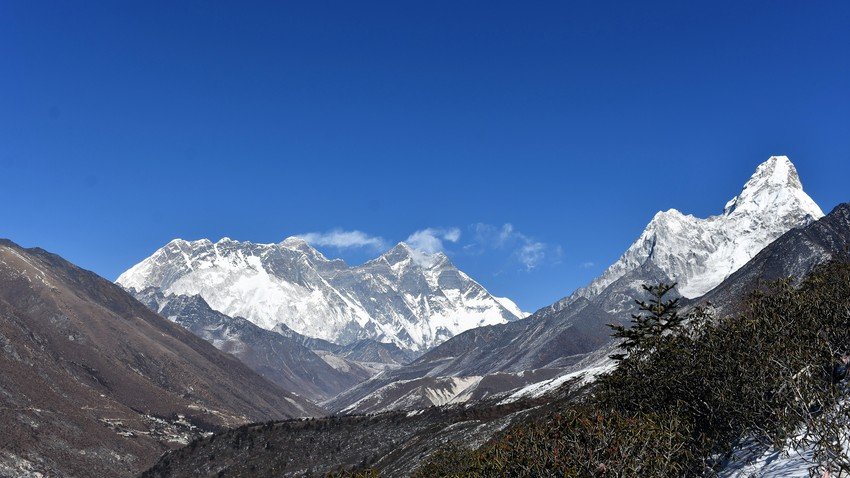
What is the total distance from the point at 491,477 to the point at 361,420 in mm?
160033

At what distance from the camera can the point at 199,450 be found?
18888 centimetres

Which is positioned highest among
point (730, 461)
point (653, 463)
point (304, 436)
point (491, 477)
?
point (304, 436)

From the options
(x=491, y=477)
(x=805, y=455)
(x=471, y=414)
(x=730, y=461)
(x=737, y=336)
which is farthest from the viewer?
(x=471, y=414)

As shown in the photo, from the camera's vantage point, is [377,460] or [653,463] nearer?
[653,463]

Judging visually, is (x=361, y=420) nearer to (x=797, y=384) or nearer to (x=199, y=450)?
(x=199, y=450)

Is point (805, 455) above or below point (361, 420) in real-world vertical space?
below

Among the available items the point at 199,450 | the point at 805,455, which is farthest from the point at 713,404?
the point at 199,450

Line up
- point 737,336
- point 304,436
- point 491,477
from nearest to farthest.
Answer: point 491,477
point 737,336
point 304,436

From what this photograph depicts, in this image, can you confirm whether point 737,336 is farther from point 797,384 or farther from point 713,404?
point 797,384

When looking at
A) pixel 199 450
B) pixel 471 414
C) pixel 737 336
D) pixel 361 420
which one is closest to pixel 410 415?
pixel 361 420

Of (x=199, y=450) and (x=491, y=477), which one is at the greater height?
(x=199, y=450)

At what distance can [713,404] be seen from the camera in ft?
135

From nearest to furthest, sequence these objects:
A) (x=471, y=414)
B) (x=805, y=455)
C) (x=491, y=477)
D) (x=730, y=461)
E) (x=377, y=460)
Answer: (x=805, y=455)
(x=491, y=477)
(x=730, y=461)
(x=377, y=460)
(x=471, y=414)

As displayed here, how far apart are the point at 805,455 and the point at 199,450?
184908 mm
